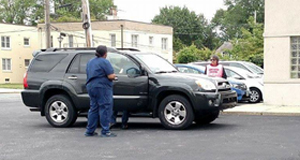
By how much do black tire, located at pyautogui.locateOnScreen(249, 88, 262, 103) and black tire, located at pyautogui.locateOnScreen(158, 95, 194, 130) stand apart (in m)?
8.29

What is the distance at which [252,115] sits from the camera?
13.8 metres

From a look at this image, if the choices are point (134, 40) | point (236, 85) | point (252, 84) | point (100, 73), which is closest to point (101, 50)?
point (100, 73)

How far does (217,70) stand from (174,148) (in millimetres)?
6160

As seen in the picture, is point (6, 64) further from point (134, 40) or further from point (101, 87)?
point (101, 87)

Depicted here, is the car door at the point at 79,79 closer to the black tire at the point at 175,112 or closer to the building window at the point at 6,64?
the black tire at the point at 175,112

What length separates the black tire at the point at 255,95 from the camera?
1839 cm

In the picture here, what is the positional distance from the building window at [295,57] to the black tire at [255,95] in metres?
2.82

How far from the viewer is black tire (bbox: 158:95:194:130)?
1052 cm

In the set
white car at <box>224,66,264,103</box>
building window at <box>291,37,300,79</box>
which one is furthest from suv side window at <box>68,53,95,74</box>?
white car at <box>224,66,264,103</box>

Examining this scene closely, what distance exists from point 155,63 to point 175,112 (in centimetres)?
147

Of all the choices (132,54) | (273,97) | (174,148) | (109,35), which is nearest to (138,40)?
(109,35)

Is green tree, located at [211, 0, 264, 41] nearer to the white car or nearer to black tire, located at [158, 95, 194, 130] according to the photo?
the white car

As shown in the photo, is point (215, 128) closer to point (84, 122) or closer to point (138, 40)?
point (84, 122)

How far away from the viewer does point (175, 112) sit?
10.7m
